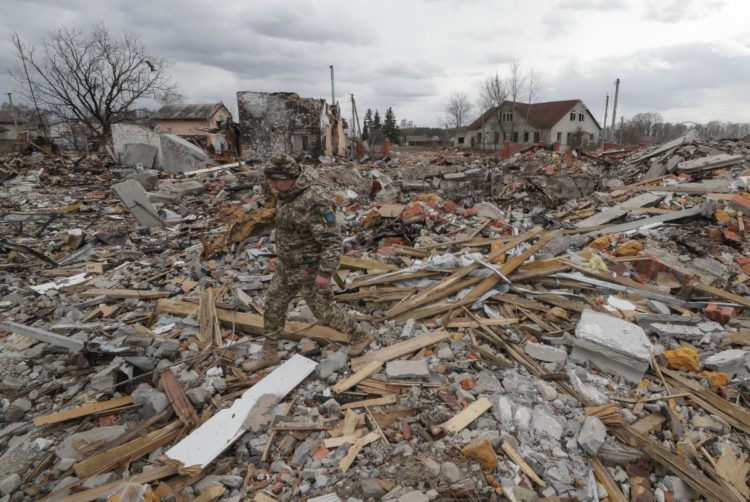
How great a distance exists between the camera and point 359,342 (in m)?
3.88

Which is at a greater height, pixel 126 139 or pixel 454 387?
pixel 126 139

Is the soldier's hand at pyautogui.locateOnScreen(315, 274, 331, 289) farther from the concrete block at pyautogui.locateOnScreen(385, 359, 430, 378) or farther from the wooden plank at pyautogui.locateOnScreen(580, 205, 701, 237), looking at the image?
the wooden plank at pyautogui.locateOnScreen(580, 205, 701, 237)

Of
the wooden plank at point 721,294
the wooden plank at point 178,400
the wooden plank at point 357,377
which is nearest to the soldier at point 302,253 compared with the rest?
the wooden plank at point 357,377

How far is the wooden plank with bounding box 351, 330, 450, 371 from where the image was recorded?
143 inches

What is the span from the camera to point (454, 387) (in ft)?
10.6

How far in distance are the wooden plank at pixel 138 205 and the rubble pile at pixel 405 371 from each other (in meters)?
2.41

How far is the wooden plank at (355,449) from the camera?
2578 millimetres

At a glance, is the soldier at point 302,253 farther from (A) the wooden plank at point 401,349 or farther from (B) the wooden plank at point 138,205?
(B) the wooden plank at point 138,205

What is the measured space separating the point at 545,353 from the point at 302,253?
95.4 inches

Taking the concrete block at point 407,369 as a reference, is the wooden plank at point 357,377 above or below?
below

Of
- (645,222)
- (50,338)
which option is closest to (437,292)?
(50,338)

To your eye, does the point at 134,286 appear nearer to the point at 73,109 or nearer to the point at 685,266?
the point at 685,266

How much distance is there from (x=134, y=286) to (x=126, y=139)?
16170 millimetres

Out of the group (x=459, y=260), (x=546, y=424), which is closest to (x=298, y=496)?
(x=546, y=424)
